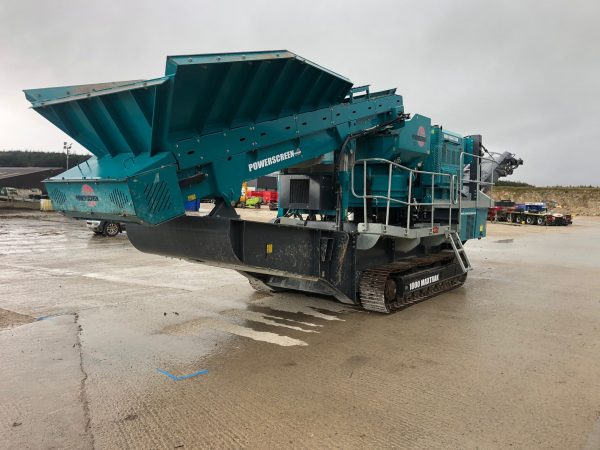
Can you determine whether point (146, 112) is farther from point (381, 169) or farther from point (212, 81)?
point (381, 169)

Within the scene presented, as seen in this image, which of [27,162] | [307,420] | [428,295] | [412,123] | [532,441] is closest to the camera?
[532,441]

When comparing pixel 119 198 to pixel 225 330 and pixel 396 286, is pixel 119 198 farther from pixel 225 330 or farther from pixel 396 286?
pixel 396 286

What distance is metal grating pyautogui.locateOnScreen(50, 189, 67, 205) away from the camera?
4.70 metres

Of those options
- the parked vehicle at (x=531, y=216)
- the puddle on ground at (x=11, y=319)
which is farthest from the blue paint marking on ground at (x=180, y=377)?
the parked vehicle at (x=531, y=216)

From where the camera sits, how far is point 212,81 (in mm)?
4398

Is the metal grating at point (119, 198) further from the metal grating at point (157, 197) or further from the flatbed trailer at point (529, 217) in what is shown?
the flatbed trailer at point (529, 217)

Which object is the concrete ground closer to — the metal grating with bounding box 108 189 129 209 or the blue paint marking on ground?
the blue paint marking on ground

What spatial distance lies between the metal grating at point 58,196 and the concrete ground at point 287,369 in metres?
1.63

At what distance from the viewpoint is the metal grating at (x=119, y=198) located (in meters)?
4.09

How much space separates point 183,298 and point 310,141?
349 centimetres

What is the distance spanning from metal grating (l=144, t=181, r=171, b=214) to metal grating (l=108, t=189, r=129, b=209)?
0.60 feet

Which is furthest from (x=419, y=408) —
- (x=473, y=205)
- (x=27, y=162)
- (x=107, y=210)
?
(x=27, y=162)

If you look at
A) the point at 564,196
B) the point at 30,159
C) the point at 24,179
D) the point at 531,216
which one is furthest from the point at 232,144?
the point at 30,159

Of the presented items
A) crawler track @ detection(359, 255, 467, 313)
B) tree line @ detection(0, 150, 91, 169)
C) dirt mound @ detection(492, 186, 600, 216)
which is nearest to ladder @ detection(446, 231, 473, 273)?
crawler track @ detection(359, 255, 467, 313)
